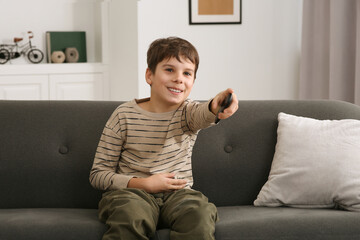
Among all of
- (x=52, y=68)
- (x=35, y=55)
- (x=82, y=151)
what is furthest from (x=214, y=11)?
(x=82, y=151)

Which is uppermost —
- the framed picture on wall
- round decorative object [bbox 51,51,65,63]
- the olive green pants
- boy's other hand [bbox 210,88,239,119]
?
the framed picture on wall

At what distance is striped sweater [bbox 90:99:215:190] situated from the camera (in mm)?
1935

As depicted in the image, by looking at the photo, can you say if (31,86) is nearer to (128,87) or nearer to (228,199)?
(128,87)

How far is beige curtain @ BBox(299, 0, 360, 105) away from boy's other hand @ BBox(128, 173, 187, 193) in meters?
2.18

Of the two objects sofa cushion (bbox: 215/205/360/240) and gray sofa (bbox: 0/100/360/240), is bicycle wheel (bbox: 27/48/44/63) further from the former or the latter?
sofa cushion (bbox: 215/205/360/240)

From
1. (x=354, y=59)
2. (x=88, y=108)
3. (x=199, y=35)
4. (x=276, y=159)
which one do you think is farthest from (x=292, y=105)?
(x=199, y=35)

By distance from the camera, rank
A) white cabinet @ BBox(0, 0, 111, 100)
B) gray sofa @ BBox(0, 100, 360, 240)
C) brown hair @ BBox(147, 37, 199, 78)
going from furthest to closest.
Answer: white cabinet @ BBox(0, 0, 111, 100) < gray sofa @ BBox(0, 100, 360, 240) < brown hair @ BBox(147, 37, 199, 78)

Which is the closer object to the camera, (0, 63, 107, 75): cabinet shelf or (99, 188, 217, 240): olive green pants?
(99, 188, 217, 240): olive green pants

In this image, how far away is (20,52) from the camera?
4.83m

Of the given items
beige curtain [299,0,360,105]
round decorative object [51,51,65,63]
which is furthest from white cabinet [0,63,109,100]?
beige curtain [299,0,360,105]

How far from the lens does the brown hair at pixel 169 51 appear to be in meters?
1.95

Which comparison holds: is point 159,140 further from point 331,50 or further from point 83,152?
point 331,50

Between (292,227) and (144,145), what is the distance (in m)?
0.58

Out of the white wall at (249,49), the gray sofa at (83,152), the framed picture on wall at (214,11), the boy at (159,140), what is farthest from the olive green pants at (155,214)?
the framed picture on wall at (214,11)
